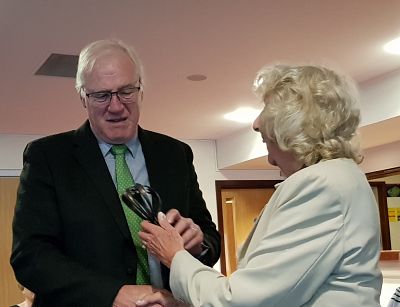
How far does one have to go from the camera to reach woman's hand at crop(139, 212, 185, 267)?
1.13m

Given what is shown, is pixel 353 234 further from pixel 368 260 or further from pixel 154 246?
pixel 154 246

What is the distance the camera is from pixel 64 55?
297 centimetres

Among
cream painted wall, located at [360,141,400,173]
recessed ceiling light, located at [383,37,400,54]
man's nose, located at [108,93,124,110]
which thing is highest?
recessed ceiling light, located at [383,37,400,54]

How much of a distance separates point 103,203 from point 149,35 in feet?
5.47

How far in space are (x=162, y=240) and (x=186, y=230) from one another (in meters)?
0.07

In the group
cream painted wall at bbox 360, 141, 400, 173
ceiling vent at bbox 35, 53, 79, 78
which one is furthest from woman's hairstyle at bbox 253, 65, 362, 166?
cream painted wall at bbox 360, 141, 400, 173

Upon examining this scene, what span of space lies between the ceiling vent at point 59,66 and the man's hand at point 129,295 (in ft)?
6.75

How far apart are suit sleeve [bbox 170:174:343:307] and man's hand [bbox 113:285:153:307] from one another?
15 cm

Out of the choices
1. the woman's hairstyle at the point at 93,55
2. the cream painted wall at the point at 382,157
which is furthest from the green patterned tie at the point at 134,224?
the cream painted wall at the point at 382,157

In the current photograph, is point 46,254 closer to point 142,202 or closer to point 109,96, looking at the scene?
point 142,202

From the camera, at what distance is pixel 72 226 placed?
1.18 meters

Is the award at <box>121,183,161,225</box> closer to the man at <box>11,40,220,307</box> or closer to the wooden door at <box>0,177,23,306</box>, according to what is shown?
the man at <box>11,40,220,307</box>

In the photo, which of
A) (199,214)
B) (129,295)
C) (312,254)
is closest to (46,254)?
(129,295)

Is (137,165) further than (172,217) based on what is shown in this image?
Yes
